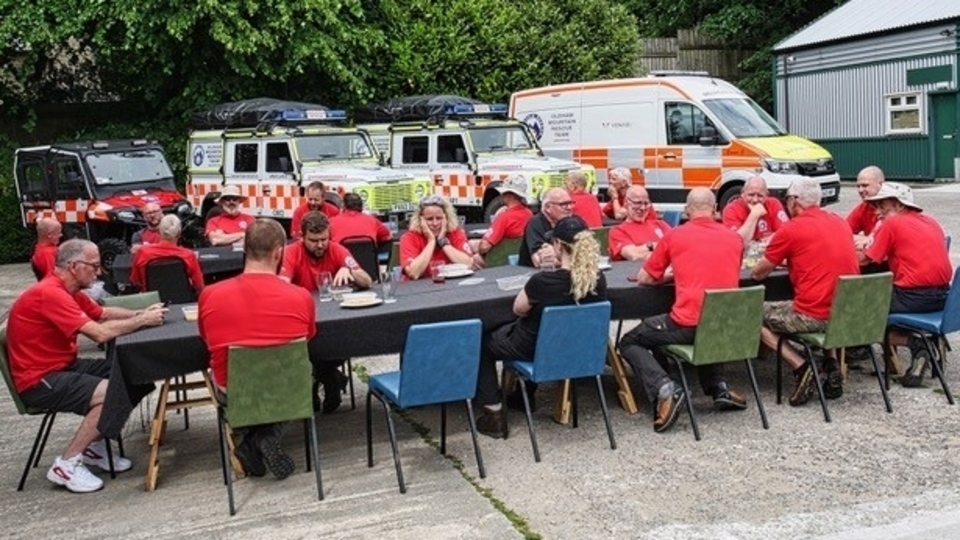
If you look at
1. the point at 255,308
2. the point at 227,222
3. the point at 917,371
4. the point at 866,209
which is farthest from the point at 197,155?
the point at 917,371

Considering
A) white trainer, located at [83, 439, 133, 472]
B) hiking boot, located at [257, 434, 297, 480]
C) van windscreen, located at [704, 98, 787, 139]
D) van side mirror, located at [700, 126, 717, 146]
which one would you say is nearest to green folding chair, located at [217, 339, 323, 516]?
hiking boot, located at [257, 434, 297, 480]

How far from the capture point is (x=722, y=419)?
7.09 m

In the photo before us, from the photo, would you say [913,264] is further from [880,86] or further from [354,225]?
[880,86]

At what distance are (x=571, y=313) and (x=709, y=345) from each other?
3.00 ft

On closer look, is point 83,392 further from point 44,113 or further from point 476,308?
point 44,113

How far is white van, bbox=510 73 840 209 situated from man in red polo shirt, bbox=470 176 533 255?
7.49 metres

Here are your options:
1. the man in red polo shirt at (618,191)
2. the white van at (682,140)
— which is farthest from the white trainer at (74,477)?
the white van at (682,140)

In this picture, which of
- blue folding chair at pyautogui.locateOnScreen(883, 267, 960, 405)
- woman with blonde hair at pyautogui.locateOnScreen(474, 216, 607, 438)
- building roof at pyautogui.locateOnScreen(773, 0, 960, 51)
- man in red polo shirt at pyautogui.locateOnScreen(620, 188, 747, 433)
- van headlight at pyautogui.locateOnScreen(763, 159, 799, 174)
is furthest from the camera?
building roof at pyautogui.locateOnScreen(773, 0, 960, 51)

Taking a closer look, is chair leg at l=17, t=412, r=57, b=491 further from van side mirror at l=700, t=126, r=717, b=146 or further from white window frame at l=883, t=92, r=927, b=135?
white window frame at l=883, t=92, r=927, b=135

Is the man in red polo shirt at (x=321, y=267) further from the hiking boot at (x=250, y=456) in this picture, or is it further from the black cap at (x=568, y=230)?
the black cap at (x=568, y=230)

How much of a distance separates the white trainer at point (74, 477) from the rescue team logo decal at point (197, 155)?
12.2m

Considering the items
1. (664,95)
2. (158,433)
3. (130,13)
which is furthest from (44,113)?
(158,433)

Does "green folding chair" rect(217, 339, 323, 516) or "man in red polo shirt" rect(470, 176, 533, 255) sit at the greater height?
"man in red polo shirt" rect(470, 176, 533, 255)

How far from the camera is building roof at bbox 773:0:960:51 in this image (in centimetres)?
2564
